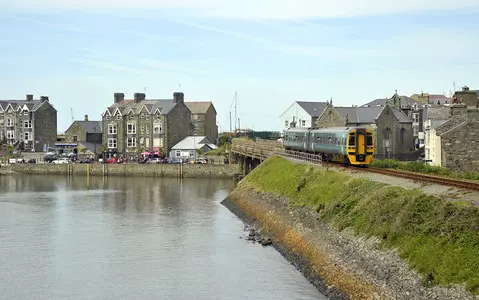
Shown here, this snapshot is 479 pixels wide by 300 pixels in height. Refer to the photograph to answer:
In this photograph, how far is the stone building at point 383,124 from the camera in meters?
92.4

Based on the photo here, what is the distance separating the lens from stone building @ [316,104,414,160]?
3637 inches

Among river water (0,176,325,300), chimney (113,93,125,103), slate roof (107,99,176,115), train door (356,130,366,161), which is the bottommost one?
river water (0,176,325,300)

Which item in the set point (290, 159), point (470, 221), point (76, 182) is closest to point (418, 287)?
point (470, 221)

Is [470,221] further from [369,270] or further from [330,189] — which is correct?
[330,189]

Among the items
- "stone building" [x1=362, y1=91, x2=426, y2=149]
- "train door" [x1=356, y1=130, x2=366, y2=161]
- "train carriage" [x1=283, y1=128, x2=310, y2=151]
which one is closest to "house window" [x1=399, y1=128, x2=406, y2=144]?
"stone building" [x1=362, y1=91, x2=426, y2=149]

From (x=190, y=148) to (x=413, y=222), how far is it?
9544 centimetres

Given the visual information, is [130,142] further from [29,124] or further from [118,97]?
[29,124]

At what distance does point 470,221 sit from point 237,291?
42.1 feet

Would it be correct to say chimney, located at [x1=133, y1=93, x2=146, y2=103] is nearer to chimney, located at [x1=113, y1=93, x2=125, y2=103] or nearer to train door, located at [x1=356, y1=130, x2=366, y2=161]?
chimney, located at [x1=113, y1=93, x2=125, y2=103]

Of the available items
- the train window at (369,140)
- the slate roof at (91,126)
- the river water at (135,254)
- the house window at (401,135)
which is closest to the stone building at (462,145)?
the train window at (369,140)

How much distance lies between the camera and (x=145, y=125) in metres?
128

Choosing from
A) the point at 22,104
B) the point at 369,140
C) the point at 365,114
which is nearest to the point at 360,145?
the point at 369,140

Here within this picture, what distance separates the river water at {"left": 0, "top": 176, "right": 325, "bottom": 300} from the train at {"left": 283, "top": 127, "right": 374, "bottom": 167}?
425 inches

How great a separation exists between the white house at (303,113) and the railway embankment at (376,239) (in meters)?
64.0
